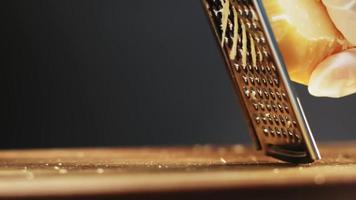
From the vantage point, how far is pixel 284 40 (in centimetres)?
68

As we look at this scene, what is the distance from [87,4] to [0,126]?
39cm

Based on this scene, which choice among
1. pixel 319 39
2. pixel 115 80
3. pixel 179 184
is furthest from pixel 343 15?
pixel 115 80

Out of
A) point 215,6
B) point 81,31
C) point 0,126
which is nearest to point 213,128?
point 81,31

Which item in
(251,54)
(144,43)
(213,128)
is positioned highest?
(144,43)

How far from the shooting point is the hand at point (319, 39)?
673mm

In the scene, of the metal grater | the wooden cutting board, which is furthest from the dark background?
the wooden cutting board

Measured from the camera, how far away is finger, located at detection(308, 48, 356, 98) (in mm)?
673

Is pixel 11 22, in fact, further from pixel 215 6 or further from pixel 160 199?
pixel 160 199

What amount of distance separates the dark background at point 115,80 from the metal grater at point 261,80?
87cm

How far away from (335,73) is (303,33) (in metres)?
0.06

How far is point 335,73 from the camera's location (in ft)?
2.21

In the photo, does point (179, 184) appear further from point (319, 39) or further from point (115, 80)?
point (115, 80)

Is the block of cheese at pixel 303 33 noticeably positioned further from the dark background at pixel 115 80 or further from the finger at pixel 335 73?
the dark background at pixel 115 80

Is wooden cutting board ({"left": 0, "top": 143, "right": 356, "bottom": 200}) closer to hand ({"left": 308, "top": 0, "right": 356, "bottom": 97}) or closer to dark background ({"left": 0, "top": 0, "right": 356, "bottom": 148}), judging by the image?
hand ({"left": 308, "top": 0, "right": 356, "bottom": 97})
